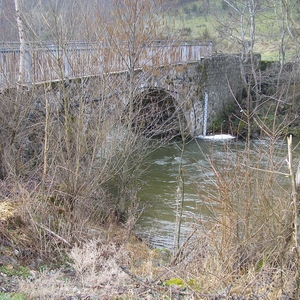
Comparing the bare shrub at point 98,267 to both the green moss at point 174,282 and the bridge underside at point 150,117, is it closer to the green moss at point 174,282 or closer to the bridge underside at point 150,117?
the green moss at point 174,282

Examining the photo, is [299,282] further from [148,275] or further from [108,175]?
[108,175]

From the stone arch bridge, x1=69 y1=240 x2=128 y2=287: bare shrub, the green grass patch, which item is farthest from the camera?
the stone arch bridge

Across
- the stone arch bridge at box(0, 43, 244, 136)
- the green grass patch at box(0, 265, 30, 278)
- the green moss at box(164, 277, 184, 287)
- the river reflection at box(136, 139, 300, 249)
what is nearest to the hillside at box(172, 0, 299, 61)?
the stone arch bridge at box(0, 43, 244, 136)

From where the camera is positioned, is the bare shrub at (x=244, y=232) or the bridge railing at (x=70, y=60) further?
the bridge railing at (x=70, y=60)

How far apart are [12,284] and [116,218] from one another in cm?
407

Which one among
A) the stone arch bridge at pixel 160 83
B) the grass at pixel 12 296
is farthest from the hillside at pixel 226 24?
the grass at pixel 12 296

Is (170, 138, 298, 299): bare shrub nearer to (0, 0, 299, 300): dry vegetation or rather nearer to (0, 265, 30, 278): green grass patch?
(0, 0, 299, 300): dry vegetation

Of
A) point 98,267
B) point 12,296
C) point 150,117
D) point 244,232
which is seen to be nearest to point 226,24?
point 150,117

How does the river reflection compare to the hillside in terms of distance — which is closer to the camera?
the river reflection

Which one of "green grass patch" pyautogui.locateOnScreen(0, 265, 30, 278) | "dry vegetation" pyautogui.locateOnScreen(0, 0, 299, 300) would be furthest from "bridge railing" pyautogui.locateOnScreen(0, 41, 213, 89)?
"green grass patch" pyautogui.locateOnScreen(0, 265, 30, 278)

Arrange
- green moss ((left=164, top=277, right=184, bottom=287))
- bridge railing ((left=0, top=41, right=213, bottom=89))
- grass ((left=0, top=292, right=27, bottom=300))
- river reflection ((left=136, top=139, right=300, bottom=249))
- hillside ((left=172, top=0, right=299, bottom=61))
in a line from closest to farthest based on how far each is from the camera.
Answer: grass ((left=0, top=292, right=27, bottom=300)) → green moss ((left=164, top=277, right=184, bottom=287)) → river reflection ((left=136, top=139, right=300, bottom=249)) → bridge railing ((left=0, top=41, right=213, bottom=89)) → hillside ((left=172, top=0, right=299, bottom=61))

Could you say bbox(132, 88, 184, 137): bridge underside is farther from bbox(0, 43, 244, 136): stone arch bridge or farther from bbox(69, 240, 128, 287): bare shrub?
bbox(69, 240, 128, 287): bare shrub

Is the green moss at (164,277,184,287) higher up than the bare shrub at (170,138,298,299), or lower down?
lower down

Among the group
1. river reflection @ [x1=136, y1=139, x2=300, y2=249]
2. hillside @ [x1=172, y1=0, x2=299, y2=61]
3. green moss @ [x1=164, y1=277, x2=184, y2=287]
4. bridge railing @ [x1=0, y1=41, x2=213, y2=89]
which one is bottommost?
river reflection @ [x1=136, y1=139, x2=300, y2=249]
